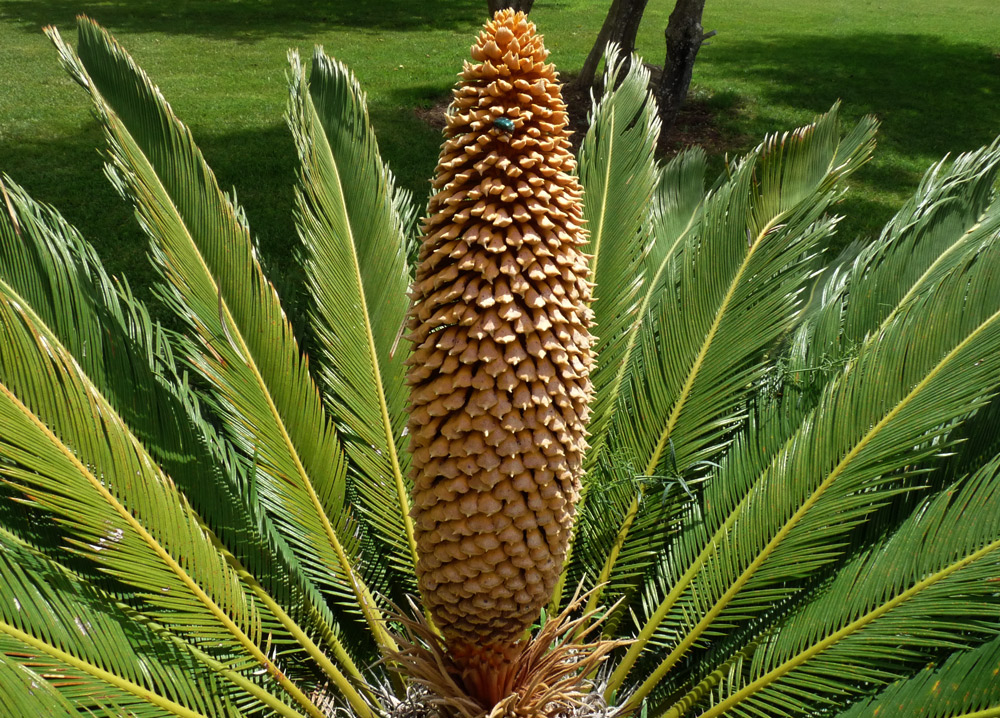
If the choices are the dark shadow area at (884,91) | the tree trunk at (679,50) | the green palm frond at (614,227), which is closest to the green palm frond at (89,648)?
the green palm frond at (614,227)

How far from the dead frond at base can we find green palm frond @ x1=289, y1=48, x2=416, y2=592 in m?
0.42

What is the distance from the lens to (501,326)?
1.62m

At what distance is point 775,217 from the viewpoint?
2.42 m

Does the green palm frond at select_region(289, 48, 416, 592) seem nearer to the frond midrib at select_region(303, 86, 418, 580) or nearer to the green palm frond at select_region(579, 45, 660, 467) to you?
the frond midrib at select_region(303, 86, 418, 580)

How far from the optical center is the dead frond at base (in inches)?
75.6

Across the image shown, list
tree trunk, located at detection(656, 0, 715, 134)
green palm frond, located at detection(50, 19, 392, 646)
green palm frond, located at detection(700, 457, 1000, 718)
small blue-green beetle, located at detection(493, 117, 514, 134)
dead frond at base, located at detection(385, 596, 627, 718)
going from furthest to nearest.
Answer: tree trunk, located at detection(656, 0, 715, 134) < green palm frond, located at detection(50, 19, 392, 646) < dead frond at base, located at detection(385, 596, 627, 718) < green palm frond, located at detection(700, 457, 1000, 718) < small blue-green beetle, located at detection(493, 117, 514, 134)

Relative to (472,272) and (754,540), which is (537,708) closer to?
(754,540)

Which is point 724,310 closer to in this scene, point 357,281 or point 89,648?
point 357,281

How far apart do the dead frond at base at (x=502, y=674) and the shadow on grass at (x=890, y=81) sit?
8710 millimetres

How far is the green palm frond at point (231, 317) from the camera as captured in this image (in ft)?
6.86

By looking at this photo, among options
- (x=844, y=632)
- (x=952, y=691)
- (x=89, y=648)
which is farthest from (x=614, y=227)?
(x=89, y=648)

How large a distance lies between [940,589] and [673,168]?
6.00ft

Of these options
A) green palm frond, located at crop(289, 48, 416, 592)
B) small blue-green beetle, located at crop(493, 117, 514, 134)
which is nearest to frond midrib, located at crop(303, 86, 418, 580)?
green palm frond, located at crop(289, 48, 416, 592)

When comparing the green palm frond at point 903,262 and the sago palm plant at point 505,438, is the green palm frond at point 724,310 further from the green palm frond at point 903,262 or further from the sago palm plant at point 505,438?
the green palm frond at point 903,262
